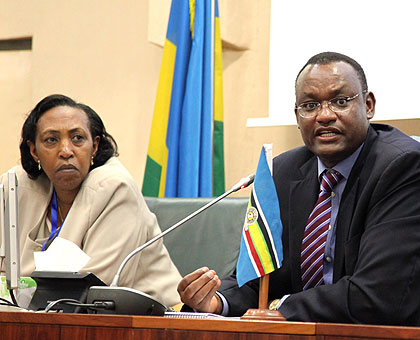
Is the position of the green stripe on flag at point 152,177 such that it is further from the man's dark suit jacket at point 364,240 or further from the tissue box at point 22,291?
the tissue box at point 22,291

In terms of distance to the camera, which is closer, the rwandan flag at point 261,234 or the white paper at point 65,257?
the rwandan flag at point 261,234

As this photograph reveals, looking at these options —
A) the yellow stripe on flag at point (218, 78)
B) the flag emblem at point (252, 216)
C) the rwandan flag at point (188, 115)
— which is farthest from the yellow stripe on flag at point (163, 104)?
the flag emblem at point (252, 216)

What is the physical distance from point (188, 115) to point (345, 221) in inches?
84.4

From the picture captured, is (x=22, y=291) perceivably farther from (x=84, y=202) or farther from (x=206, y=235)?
(x=206, y=235)

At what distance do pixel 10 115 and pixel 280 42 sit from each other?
228 centimetres

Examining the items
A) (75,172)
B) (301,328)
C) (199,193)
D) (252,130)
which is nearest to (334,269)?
(301,328)

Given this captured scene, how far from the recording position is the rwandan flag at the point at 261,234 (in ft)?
6.04

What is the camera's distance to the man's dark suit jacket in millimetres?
2068

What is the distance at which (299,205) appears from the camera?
101 inches

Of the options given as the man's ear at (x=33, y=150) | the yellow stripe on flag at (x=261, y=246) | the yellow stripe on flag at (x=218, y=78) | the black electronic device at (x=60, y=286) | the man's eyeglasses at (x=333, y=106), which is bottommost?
the black electronic device at (x=60, y=286)

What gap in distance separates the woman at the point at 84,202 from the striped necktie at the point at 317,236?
869 millimetres

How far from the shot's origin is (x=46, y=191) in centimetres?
346

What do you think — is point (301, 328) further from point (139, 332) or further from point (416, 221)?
point (416, 221)

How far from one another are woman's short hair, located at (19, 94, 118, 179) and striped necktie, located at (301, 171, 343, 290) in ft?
4.20
